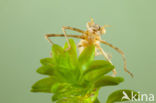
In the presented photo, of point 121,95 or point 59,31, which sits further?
point 59,31

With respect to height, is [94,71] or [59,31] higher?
[59,31]

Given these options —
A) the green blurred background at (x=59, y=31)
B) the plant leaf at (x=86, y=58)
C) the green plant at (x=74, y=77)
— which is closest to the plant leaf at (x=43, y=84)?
the green plant at (x=74, y=77)

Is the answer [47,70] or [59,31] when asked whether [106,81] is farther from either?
[59,31]

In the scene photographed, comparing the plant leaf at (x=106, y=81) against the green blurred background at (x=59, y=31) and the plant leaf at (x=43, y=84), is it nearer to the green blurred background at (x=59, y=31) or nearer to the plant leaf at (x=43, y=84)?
the plant leaf at (x=43, y=84)

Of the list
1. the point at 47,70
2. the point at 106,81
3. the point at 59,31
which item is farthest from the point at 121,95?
the point at 59,31

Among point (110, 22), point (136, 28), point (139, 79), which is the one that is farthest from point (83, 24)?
point (139, 79)

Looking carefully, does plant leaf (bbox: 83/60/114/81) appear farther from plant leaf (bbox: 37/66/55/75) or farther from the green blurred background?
the green blurred background
